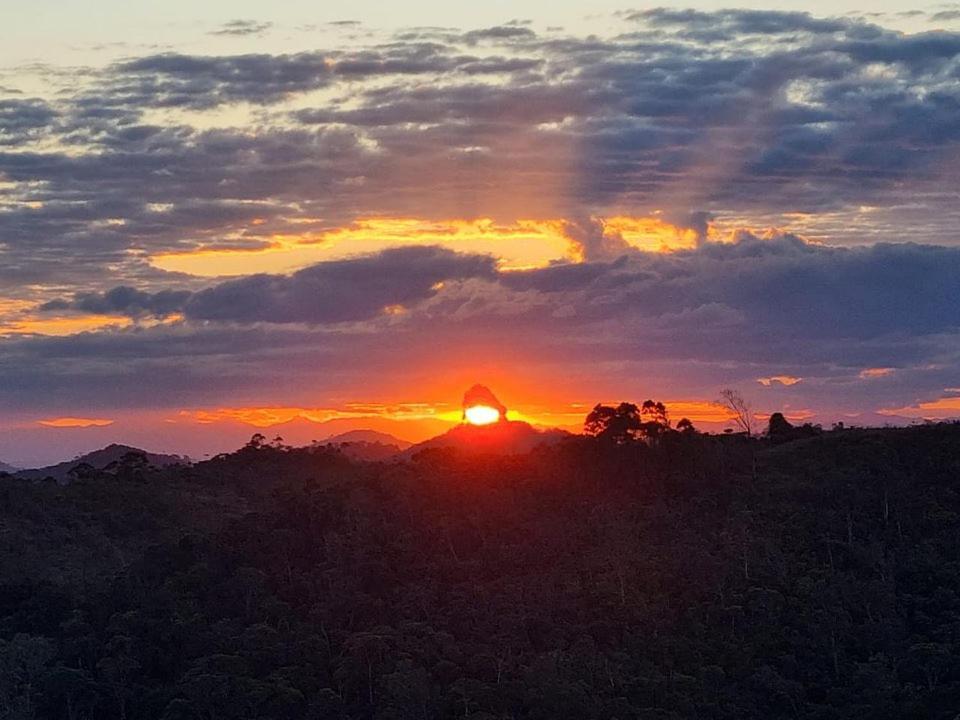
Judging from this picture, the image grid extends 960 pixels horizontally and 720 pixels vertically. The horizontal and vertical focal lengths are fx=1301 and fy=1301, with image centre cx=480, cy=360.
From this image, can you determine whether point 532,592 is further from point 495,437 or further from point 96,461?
point 96,461

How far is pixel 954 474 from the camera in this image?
61.5m

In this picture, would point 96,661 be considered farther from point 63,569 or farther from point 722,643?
point 722,643

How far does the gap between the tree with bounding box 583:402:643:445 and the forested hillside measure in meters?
0.59

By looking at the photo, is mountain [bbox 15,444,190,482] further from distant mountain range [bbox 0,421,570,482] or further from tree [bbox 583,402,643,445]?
tree [bbox 583,402,643,445]

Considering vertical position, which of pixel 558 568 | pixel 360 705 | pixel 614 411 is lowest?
pixel 360 705

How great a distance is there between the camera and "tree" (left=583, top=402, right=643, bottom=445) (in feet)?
211

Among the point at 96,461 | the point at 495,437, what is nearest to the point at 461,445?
the point at 495,437

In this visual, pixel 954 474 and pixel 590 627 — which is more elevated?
pixel 954 474

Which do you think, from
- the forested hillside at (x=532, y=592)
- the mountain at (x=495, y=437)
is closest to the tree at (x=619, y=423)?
the forested hillside at (x=532, y=592)

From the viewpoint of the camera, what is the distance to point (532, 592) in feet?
168

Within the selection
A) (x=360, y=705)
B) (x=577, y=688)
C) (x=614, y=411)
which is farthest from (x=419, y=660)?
(x=614, y=411)

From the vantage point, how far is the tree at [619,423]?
64.4 m

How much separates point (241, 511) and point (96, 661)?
96.7 ft

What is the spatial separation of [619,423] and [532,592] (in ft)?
50.1
